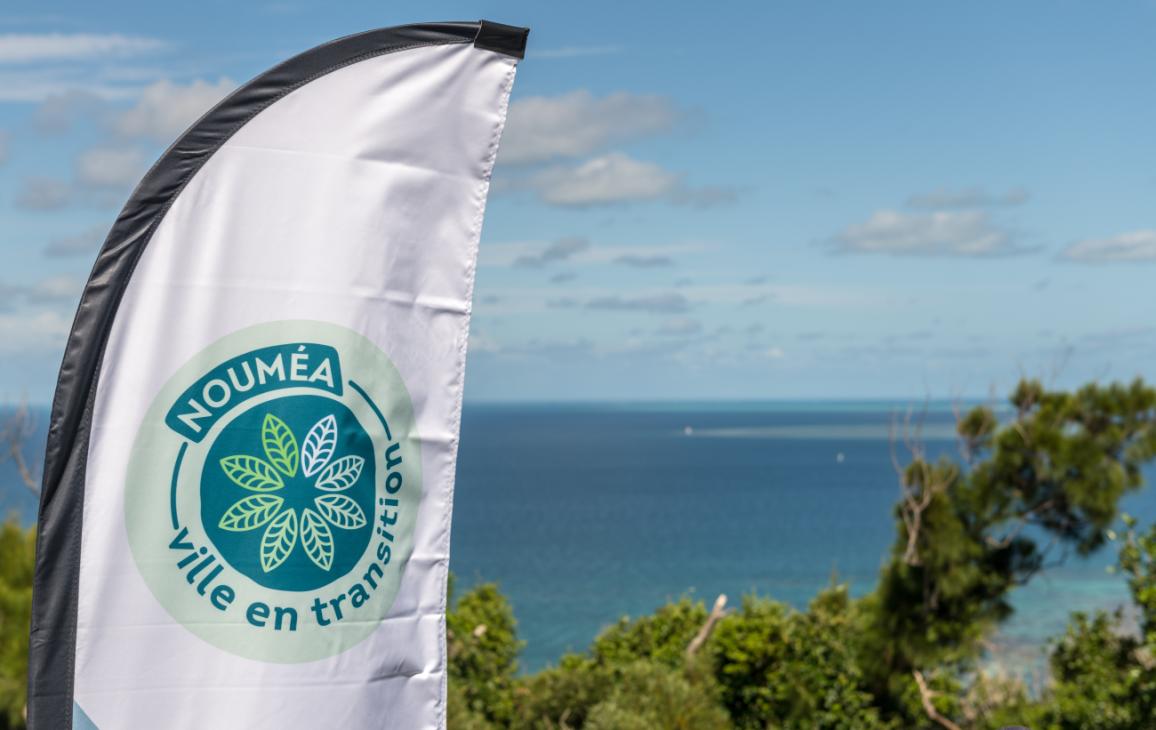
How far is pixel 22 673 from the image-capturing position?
10.6m

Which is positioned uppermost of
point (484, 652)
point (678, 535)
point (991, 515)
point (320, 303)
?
point (320, 303)

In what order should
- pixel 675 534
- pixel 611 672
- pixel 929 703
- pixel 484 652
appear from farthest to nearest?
1. pixel 675 534
2. pixel 484 652
3. pixel 929 703
4. pixel 611 672

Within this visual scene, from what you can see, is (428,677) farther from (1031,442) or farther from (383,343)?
(1031,442)

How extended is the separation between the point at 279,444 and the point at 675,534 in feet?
198

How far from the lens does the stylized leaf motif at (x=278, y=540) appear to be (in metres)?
2.60

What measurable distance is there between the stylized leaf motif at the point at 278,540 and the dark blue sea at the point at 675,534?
962 centimetres

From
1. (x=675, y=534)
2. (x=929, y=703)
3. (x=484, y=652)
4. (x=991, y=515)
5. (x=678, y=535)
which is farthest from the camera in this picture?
(x=675, y=534)

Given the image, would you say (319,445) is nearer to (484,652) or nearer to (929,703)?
(484,652)

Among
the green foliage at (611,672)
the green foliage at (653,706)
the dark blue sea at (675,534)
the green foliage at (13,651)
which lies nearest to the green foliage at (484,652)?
the green foliage at (611,672)

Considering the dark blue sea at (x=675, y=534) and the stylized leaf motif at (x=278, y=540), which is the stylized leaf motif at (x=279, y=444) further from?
the dark blue sea at (x=675, y=534)

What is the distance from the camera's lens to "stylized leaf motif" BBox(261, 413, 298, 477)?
2.62 metres

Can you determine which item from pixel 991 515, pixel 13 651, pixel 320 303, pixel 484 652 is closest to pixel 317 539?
pixel 320 303

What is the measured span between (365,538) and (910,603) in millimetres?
10208

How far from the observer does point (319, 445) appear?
2.66 m
